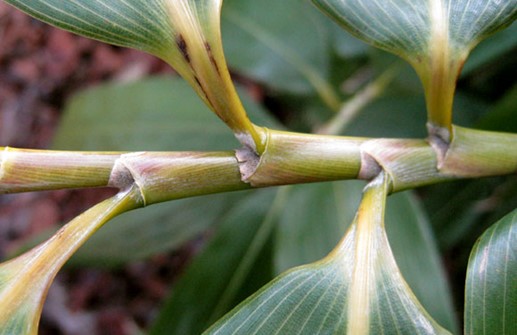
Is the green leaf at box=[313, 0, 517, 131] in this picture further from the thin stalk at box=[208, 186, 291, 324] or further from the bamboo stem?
the thin stalk at box=[208, 186, 291, 324]

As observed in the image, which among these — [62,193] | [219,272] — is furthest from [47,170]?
[62,193]

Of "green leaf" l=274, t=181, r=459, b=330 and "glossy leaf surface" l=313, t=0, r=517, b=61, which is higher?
"glossy leaf surface" l=313, t=0, r=517, b=61

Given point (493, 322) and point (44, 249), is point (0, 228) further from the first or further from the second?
point (493, 322)

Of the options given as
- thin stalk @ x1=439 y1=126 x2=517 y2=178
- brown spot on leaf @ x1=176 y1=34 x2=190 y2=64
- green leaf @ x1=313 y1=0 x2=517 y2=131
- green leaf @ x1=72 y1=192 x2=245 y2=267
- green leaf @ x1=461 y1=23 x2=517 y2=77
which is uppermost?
green leaf @ x1=461 y1=23 x2=517 y2=77

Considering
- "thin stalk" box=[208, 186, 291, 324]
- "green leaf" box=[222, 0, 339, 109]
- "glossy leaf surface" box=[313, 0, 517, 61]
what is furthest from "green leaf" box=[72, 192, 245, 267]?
"glossy leaf surface" box=[313, 0, 517, 61]

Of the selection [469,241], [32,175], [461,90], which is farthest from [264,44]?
[32,175]

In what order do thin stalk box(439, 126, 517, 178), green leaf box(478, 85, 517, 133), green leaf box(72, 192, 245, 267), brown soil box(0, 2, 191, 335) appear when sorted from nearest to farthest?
thin stalk box(439, 126, 517, 178) → green leaf box(478, 85, 517, 133) → green leaf box(72, 192, 245, 267) → brown soil box(0, 2, 191, 335)

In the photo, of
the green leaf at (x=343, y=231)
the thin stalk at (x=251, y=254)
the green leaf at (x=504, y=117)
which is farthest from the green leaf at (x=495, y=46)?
the thin stalk at (x=251, y=254)
